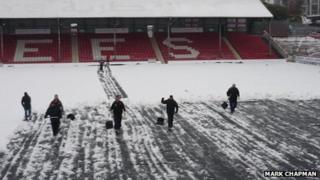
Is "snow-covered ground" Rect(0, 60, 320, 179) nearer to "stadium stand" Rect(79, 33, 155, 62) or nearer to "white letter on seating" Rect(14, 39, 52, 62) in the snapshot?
"white letter on seating" Rect(14, 39, 52, 62)

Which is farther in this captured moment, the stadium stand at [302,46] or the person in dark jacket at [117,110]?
the stadium stand at [302,46]

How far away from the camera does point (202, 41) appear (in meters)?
52.2

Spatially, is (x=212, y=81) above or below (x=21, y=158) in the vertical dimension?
above

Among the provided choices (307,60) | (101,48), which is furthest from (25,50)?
(307,60)

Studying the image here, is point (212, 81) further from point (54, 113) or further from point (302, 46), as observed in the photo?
point (302, 46)

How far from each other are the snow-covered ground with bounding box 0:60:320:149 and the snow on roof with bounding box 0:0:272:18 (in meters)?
6.03

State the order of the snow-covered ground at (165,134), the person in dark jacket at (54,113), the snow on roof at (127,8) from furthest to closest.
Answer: the snow on roof at (127,8)
the person in dark jacket at (54,113)
the snow-covered ground at (165,134)

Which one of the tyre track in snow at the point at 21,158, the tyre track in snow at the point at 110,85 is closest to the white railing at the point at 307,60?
the tyre track in snow at the point at 110,85

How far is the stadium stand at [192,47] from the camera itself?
1893 inches

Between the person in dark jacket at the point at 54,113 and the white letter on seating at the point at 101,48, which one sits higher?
the white letter on seating at the point at 101,48

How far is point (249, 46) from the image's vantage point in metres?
51.9

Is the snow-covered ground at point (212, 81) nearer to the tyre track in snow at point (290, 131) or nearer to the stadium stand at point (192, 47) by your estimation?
the tyre track in snow at point (290, 131)

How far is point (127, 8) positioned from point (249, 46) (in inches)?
590

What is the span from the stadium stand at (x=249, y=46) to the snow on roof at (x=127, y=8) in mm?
4178
